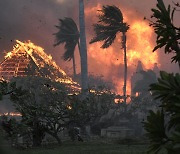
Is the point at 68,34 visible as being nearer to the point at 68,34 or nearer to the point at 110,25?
the point at 68,34

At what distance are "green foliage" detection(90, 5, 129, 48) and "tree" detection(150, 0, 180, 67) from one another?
1320 inches

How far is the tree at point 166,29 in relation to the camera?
13.5ft

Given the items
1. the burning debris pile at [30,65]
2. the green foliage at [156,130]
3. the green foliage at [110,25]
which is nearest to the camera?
the green foliage at [156,130]

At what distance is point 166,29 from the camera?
4.25 metres

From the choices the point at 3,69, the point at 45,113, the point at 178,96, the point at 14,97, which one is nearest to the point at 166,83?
the point at 178,96

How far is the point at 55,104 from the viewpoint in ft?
73.5

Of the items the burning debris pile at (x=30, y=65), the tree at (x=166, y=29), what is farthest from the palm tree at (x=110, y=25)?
the tree at (x=166, y=29)

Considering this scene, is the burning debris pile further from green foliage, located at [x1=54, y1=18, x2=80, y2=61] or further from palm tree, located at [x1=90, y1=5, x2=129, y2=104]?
palm tree, located at [x1=90, y1=5, x2=129, y2=104]

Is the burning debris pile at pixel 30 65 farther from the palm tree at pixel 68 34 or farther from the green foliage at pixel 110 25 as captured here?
the green foliage at pixel 110 25

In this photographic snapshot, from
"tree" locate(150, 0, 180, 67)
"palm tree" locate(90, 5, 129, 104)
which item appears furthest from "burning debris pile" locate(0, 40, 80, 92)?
"tree" locate(150, 0, 180, 67)

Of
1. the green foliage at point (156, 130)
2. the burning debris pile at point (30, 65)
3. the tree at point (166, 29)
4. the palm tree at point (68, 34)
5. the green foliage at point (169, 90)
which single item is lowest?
the green foliage at point (156, 130)

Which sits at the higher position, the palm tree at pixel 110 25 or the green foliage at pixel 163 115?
the palm tree at pixel 110 25

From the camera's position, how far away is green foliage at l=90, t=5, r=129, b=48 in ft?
125

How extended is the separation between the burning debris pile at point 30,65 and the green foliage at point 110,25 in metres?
10.9
